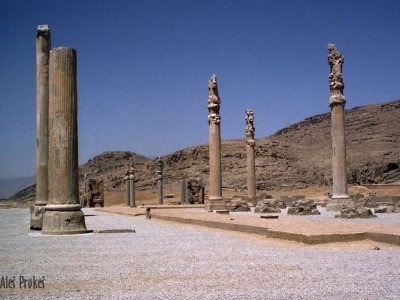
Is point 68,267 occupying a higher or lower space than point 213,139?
lower

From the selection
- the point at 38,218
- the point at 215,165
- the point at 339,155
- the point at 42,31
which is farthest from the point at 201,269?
the point at 215,165

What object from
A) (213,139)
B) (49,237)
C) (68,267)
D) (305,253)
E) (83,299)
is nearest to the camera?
(83,299)

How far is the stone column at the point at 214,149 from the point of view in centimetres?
2262

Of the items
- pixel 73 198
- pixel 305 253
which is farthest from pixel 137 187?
pixel 305 253

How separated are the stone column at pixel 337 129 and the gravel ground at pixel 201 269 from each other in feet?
38.9

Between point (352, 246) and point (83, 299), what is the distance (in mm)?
5381

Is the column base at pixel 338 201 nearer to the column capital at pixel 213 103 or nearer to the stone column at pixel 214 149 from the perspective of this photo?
the stone column at pixel 214 149

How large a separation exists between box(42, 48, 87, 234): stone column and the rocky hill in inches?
1619

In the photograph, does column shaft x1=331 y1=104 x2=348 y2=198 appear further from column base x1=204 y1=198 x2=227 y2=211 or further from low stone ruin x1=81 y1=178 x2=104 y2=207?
low stone ruin x1=81 y1=178 x2=104 y2=207

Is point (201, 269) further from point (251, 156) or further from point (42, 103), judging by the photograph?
point (251, 156)

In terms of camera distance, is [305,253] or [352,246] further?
[352,246]

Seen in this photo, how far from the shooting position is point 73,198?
12094 millimetres

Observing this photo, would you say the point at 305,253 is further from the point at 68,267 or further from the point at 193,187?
the point at 193,187

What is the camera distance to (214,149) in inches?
904
